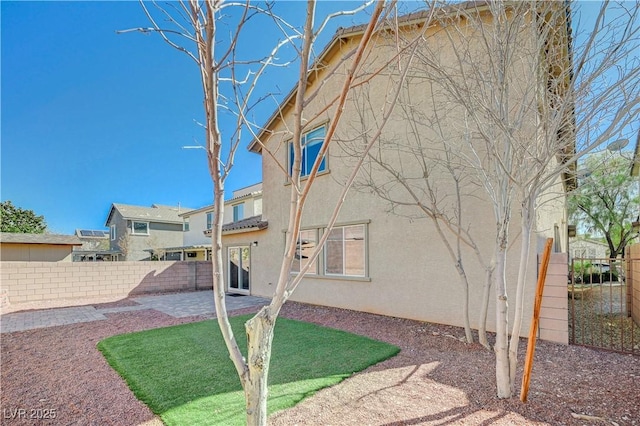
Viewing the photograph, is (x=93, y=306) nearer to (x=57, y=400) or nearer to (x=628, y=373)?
(x=57, y=400)

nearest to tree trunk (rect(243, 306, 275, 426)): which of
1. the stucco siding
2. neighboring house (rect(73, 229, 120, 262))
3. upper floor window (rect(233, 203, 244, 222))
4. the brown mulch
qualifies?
the brown mulch

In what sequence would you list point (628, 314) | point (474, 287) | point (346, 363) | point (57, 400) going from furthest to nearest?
point (628, 314) → point (474, 287) → point (346, 363) → point (57, 400)

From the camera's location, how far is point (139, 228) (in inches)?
1240

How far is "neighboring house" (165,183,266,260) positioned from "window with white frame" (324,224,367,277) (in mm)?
9701

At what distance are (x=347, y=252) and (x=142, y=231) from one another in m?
28.0

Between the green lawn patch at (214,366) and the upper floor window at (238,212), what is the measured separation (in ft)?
53.3

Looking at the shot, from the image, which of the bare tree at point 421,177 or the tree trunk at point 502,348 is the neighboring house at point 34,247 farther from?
the tree trunk at point 502,348

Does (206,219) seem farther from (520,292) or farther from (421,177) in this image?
(520,292)

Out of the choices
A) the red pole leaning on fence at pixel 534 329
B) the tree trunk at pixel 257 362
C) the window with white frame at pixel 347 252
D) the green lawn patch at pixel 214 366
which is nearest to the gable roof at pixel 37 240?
the green lawn patch at pixel 214 366

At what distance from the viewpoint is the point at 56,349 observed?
666 cm

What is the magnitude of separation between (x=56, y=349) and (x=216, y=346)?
3352 millimetres

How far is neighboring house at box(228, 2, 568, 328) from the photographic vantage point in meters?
7.94

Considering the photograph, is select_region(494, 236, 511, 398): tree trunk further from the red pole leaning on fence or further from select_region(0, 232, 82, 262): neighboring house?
select_region(0, 232, 82, 262): neighboring house

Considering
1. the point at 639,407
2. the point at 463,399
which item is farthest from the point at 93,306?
the point at 639,407
